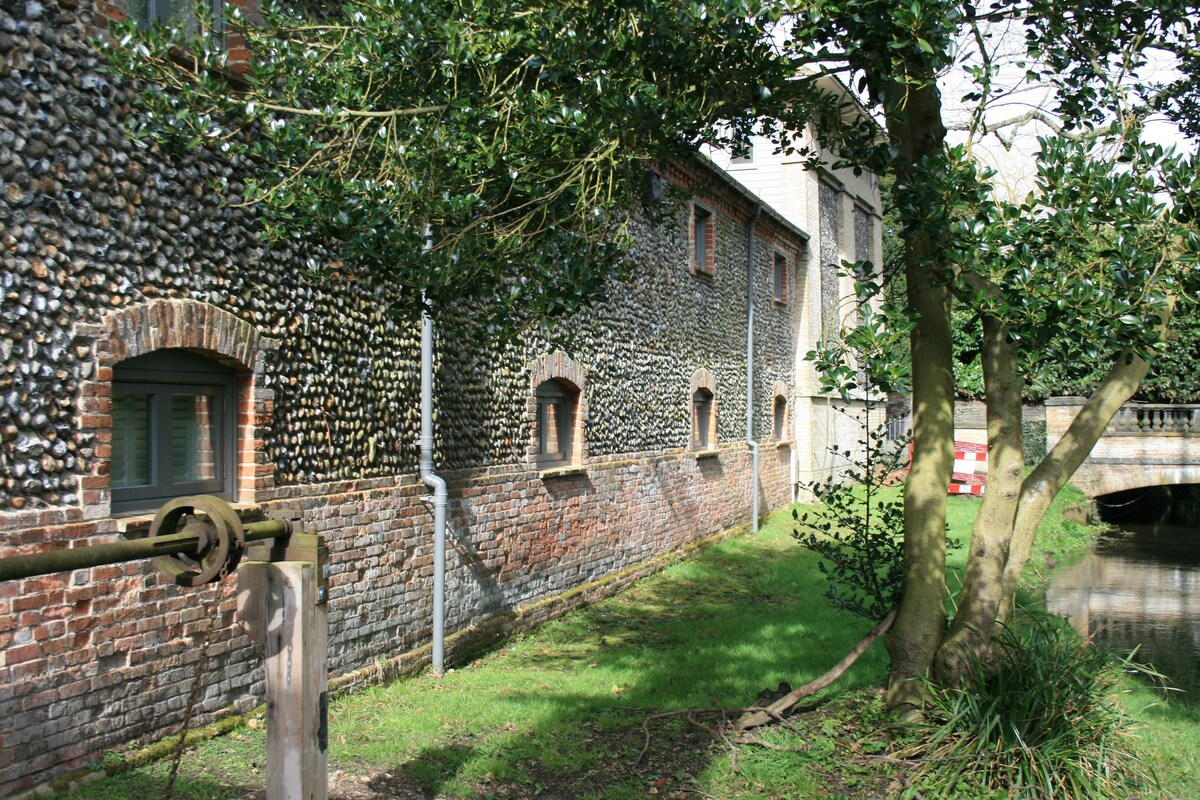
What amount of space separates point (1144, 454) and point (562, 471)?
18.4m

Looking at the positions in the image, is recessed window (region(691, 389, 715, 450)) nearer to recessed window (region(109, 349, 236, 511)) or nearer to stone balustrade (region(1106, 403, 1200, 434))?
recessed window (region(109, 349, 236, 511))

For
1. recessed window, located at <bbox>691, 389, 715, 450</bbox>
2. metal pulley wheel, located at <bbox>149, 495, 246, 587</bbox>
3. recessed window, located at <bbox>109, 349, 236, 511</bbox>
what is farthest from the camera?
recessed window, located at <bbox>691, 389, 715, 450</bbox>

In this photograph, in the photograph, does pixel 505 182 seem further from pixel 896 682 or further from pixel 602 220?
pixel 896 682

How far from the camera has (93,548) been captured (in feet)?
9.93

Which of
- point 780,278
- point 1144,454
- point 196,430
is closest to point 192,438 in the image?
point 196,430

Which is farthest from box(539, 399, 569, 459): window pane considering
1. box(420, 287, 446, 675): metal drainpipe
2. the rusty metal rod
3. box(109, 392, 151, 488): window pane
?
the rusty metal rod

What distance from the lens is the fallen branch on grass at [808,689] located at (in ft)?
22.7

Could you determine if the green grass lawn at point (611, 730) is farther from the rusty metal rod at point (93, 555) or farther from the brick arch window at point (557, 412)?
the rusty metal rod at point (93, 555)

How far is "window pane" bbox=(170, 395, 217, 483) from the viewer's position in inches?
259

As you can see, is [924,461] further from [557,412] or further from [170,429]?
[557,412]

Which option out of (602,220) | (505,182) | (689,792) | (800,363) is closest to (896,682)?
(689,792)

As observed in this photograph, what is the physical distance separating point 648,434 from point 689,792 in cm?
859

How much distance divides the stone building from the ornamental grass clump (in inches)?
98.6

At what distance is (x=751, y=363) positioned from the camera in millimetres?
18984
